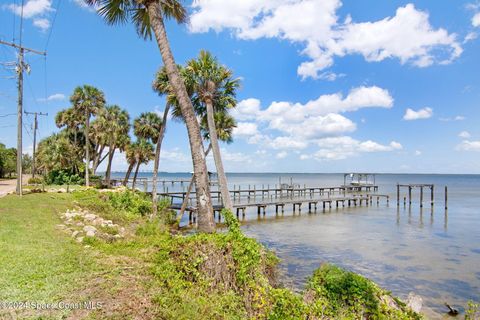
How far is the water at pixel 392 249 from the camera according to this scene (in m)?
12.1

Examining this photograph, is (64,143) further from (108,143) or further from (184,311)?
(184,311)

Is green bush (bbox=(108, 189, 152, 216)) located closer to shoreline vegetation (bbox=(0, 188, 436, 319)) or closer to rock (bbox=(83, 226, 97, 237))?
rock (bbox=(83, 226, 97, 237))

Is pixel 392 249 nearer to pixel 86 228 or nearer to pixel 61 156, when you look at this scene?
pixel 86 228

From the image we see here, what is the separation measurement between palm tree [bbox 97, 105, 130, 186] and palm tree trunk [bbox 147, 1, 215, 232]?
88.7 feet

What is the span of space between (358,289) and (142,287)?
4.16 meters

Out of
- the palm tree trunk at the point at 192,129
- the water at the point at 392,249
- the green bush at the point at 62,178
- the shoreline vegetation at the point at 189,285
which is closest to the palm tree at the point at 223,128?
the water at the point at 392,249

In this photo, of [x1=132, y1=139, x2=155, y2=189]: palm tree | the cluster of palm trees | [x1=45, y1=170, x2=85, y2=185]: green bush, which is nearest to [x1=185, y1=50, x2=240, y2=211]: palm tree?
the cluster of palm trees

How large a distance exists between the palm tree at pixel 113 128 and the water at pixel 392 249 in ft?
56.9

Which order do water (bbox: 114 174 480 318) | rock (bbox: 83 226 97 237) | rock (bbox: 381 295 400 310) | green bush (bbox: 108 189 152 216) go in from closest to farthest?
rock (bbox: 381 295 400 310) → rock (bbox: 83 226 97 237) → water (bbox: 114 174 480 318) → green bush (bbox: 108 189 152 216)

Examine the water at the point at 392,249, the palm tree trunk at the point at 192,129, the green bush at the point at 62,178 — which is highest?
the palm tree trunk at the point at 192,129

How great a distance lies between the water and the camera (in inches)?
475

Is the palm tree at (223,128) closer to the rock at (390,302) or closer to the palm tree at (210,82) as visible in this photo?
the palm tree at (210,82)

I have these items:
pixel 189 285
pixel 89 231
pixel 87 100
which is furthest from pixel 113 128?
pixel 189 285

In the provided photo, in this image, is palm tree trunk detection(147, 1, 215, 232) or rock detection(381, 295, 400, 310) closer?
rock detection(381, 295, 400, 310)
